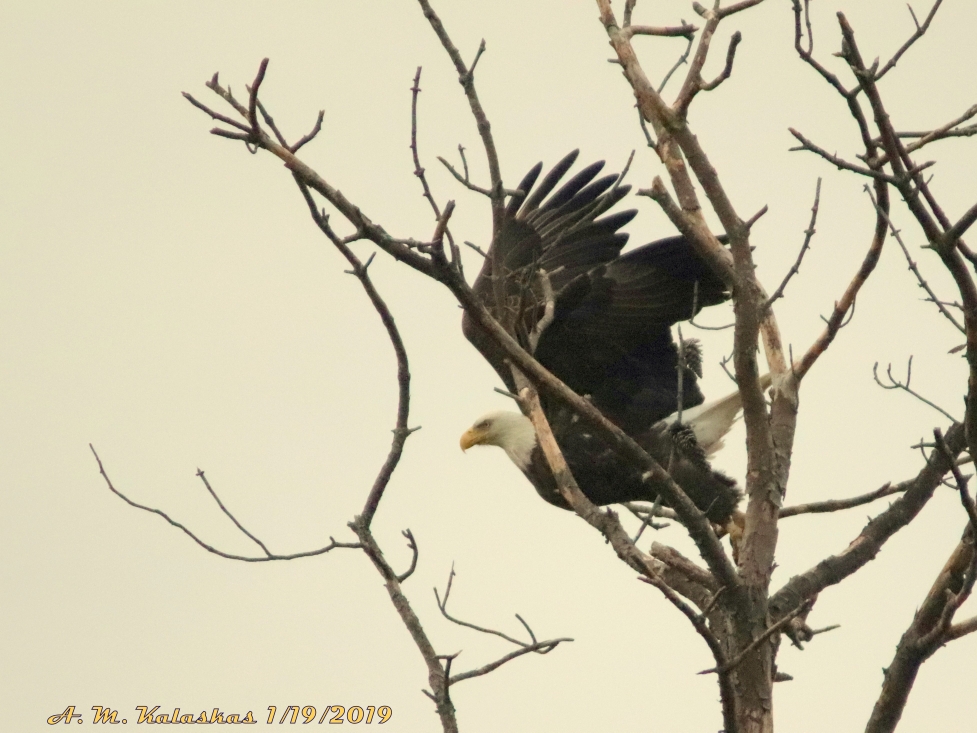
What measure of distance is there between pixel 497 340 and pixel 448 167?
1.72 ft

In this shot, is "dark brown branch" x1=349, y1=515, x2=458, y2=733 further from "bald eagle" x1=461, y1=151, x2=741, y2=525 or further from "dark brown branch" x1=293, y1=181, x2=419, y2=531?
"bald eagle" x1=461, y1=151, x2=741, y2=525

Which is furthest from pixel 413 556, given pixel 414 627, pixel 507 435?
pixel 507 435

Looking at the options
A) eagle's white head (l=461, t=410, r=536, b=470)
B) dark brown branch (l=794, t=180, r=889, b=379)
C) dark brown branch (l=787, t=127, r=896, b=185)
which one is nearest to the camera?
dark brown branch (l=787, t=127, r=896, b=185)

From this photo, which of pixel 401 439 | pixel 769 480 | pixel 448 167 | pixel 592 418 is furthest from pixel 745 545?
pixel 448 167

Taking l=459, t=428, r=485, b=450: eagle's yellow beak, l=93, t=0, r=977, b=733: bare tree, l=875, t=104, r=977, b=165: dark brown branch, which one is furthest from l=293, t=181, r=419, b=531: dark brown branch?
l=459, t=428, r=485, b=450: eagle's yellow beak

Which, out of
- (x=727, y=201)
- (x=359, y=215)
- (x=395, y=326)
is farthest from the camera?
(x=727, y=201)

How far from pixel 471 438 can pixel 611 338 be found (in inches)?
53.8

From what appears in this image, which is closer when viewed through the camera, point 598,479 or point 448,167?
point 448,167

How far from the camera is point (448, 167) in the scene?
3.02 m

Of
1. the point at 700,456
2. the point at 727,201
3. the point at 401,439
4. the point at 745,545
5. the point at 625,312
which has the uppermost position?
the point at 625,312

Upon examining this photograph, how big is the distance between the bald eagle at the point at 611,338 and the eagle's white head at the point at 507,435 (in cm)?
14

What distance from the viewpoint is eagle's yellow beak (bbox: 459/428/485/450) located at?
668 cm

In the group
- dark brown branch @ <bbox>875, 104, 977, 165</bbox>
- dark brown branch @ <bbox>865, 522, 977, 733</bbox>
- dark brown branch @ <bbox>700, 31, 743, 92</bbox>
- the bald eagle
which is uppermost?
the bald eagle

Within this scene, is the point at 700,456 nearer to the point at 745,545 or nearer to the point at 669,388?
the point at 669,388
